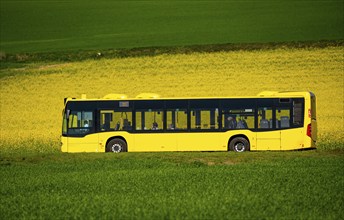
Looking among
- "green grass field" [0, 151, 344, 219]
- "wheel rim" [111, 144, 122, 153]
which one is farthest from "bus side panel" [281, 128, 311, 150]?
"wheel rim" [111, 144, 122, 153]

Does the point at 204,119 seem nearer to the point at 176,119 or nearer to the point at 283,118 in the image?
the point at 176,119

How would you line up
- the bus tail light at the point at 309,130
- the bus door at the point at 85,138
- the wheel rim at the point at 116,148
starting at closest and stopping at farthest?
the bus tail light at the point at 309,130, the wheel rim at the point at 116,148, the bus door at the point at 85,138

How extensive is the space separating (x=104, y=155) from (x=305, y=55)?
2926 centimetres

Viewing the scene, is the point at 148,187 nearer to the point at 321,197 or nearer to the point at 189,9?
the point at 321,197

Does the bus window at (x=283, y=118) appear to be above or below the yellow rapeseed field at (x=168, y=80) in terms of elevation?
below

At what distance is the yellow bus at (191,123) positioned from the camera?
36469 millimetres

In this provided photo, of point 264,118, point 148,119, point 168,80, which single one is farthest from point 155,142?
point 168,80

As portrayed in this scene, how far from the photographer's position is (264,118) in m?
36.5

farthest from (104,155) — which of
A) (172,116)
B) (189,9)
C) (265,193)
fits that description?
(189,9)

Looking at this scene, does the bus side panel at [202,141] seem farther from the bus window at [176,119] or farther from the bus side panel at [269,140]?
the bus side panel at [269,140]

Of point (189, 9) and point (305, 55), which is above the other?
point (189, 9)

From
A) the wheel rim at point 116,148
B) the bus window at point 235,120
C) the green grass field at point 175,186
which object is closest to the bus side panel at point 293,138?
the bus window at point 235,120

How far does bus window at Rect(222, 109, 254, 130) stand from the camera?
36.7m

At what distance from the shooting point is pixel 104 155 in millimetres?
34031
